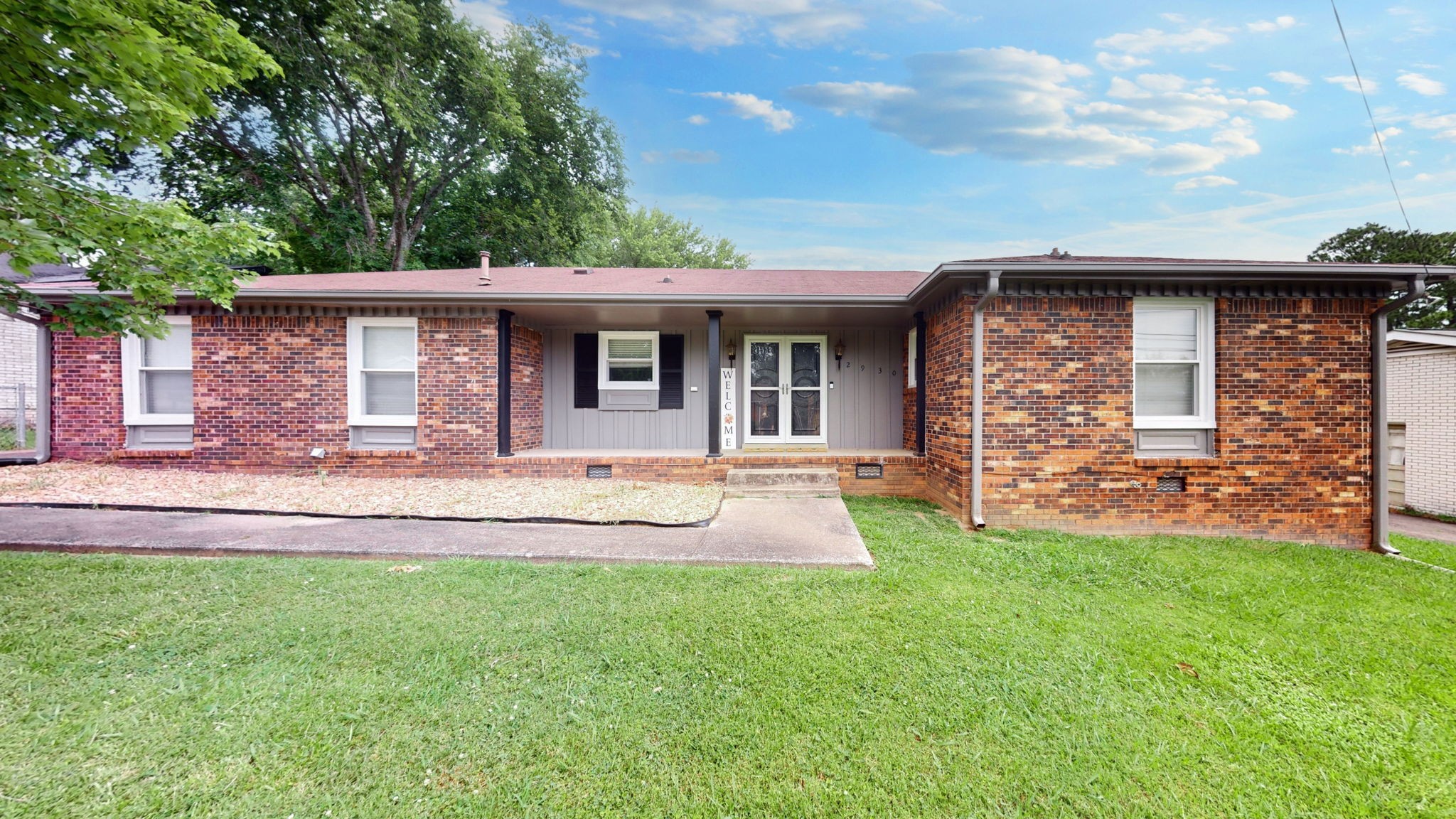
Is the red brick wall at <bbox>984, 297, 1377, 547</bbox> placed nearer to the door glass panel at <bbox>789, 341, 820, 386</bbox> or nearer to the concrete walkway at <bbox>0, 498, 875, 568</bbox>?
the concrete walkway at <bbox>0, 498, 875, 568</bbox>

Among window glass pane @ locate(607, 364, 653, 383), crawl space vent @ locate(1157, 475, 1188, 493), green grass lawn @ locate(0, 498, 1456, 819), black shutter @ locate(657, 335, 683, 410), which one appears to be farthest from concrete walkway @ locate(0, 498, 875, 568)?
window glass pane @ locate(607, 364, 653, 383)

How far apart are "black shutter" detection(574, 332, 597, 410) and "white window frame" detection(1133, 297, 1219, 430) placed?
710 centimetres

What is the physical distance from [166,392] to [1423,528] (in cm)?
1741

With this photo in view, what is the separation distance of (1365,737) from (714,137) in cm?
1666

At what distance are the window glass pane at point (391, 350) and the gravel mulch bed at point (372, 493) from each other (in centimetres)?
151

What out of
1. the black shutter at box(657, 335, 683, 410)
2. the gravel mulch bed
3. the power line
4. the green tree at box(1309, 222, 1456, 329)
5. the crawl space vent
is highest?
the green tree at box(1309, 222, 1456, 329)

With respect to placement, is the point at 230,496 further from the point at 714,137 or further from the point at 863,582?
the point at 714,137

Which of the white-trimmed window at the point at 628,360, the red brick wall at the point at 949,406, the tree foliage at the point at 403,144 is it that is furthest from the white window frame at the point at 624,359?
the tree foliage at the point at 403,144

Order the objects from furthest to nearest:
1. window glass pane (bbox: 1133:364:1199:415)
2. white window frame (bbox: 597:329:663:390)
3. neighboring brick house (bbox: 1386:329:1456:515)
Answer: white window frame (bbox: 597:329:663:390), neighboring brick house (bbox: 1386:329:1456:515), window glass pane (bbox: 1133:364:1199:415)

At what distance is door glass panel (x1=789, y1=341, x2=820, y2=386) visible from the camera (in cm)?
814

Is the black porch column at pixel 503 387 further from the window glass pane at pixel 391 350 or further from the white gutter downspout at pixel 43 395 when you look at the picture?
the white gutter downspout at pixel 43 395

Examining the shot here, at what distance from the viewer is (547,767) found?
1815mm

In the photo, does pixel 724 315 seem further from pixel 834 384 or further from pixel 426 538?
pixel 426 538

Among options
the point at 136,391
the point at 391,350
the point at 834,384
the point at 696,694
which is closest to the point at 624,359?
the point at 391,350
